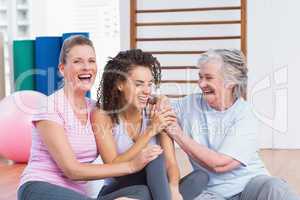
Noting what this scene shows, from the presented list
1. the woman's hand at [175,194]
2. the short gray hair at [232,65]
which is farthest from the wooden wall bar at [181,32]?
the woman's hand at [175,194]

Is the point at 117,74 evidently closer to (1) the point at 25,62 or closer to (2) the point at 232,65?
(2) the point at 232,65

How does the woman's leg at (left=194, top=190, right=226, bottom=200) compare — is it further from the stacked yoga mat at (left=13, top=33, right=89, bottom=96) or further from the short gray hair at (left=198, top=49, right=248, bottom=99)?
the stacked yoga mat at (left=13, top=33, right=89, bottom=96)

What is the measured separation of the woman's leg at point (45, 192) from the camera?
1808mm

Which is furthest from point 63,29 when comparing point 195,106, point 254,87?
point 195,106

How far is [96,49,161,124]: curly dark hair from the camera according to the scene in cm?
207

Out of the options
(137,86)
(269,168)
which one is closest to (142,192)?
(137,86)

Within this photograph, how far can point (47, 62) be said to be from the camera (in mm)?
4902

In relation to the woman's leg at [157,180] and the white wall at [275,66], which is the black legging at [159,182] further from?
the white wall at [275,66]

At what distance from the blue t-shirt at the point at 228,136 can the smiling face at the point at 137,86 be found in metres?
0.26

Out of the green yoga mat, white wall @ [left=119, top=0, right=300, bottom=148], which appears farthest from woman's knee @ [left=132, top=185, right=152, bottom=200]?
the green yoga mat

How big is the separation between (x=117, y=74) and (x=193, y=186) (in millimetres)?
554

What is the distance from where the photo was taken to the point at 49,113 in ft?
6.18

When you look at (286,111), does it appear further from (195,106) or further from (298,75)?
(195,106)

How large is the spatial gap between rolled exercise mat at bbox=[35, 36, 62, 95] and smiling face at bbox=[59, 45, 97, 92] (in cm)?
294
